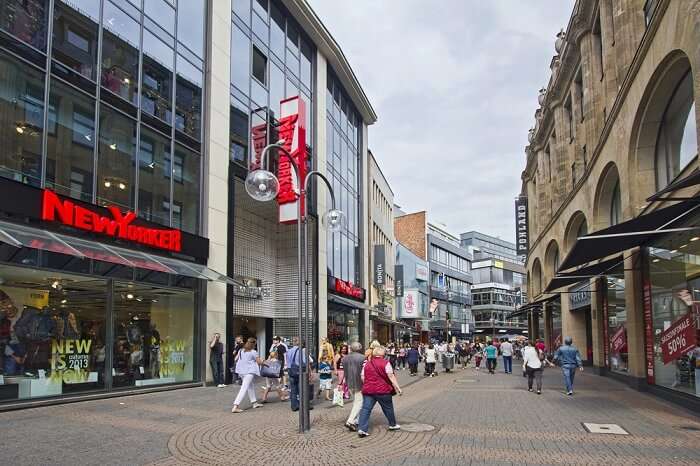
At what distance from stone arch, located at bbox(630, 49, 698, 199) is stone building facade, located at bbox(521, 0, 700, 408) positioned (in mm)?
26

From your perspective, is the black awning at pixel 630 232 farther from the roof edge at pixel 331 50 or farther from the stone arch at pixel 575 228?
the roof edge at pixel 331 50

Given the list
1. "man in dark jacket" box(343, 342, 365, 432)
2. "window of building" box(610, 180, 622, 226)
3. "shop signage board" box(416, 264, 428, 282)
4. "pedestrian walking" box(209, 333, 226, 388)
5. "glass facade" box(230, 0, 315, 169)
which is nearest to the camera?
"man in dark jacket" box(343, 342, 365, 432)

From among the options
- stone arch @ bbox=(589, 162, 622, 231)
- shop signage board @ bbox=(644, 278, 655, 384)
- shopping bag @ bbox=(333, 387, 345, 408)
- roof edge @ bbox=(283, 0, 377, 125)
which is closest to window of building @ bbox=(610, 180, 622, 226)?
stone arch @ bbox=(589, 162, 622, 231)

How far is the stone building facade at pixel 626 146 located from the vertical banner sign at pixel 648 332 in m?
0.06

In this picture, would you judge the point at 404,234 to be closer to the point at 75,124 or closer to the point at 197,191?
the point at 197,191

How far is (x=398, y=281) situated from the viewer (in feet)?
177

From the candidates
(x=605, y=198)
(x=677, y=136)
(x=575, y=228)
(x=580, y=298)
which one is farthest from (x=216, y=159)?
(x=575, y=228)

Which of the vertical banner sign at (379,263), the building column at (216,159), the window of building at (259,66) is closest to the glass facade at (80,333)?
the building column at (216,159)

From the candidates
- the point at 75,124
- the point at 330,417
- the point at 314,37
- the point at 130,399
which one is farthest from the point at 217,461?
the point at 314,37

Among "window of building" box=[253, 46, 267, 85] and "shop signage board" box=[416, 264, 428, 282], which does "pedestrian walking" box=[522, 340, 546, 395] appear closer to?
"window of building" box=[253, 46, 267, 85]

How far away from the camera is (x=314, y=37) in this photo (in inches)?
1113

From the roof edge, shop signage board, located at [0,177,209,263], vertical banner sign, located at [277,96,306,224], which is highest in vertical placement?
the roof edge

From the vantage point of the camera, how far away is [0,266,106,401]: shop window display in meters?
12.2

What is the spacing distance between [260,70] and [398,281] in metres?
33.9
